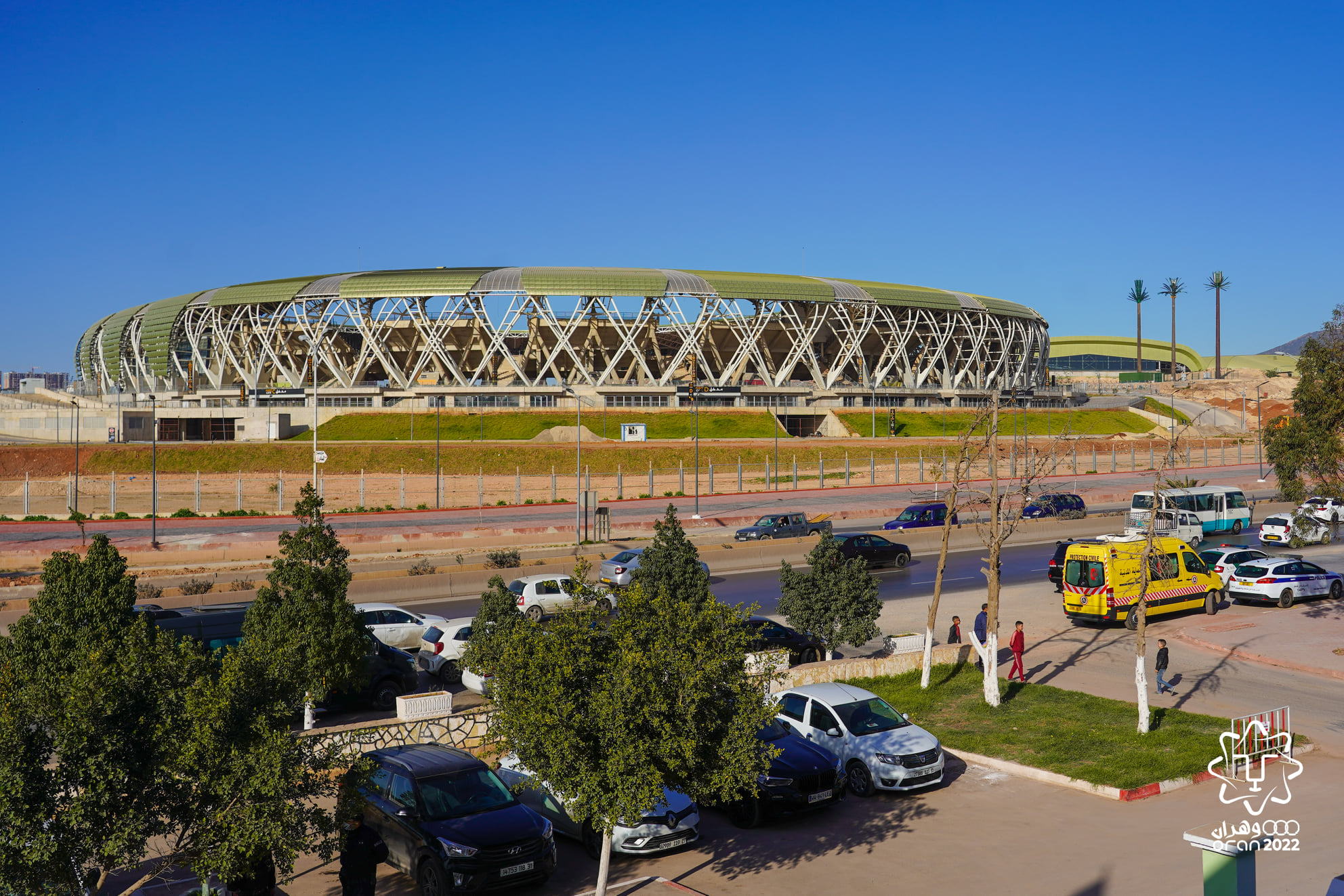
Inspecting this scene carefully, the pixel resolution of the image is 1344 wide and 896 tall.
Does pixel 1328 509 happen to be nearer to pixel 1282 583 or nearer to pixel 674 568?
pixel 1282 583

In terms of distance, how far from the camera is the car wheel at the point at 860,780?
46.3 ft

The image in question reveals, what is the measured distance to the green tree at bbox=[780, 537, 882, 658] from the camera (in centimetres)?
2019

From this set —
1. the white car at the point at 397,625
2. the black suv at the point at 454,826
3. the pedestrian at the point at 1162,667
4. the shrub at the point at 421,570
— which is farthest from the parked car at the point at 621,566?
the black suv at the point at 454,826

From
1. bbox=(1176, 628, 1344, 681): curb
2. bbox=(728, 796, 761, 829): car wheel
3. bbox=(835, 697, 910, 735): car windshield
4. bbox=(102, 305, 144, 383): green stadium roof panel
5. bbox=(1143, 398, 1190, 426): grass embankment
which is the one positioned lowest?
bbox=(728, 796, 761, 829): car wheel

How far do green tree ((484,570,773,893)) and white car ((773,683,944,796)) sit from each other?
3648 mm

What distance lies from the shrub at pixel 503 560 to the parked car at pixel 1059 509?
23.6 m

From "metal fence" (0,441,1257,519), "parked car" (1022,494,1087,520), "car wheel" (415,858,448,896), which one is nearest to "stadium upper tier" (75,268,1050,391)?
"metal fence" (0,441,1257,519)

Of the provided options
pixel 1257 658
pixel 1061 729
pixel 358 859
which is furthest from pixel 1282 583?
pixel 358 859

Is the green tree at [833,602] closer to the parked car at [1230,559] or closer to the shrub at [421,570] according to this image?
the parked car at [1230,559]

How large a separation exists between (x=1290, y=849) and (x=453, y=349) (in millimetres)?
110011

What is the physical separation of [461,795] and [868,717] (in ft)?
21.6

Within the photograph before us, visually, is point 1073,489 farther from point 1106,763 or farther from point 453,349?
point 453,349

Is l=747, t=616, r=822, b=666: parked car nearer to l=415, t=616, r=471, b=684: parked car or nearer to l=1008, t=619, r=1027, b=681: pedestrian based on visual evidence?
l=1008, t=619, r=1027, b=681: pedestrian

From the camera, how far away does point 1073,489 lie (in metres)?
58.0
